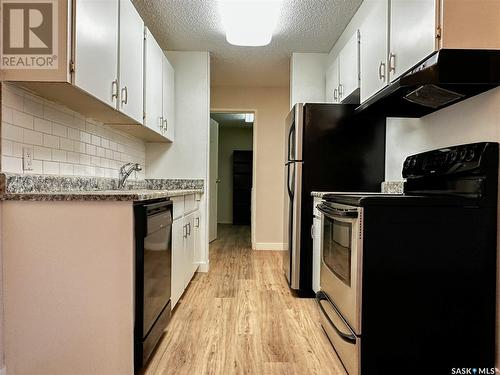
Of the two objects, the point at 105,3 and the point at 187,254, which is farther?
the point at 187,254

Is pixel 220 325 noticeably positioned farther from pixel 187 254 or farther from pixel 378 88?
pixel 378 88

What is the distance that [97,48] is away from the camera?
179cm

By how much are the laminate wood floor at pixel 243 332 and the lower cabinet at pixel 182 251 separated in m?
0.16

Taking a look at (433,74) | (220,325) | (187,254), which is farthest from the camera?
(187,254)

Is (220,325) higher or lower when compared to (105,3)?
lower

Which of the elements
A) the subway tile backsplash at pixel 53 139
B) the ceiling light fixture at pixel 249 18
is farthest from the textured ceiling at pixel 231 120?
the subway tile backsplash at pixel 53 139

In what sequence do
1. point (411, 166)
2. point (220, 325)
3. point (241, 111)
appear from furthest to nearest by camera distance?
point (241, 111)
point (220, 325)
point (411, 166)

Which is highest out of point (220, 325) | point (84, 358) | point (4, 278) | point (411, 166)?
point (411, 166)

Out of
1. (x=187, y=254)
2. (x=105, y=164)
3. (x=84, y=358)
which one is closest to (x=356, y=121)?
(x=187, y=254)

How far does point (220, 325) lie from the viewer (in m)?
2.29

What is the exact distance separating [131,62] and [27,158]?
3.22 feet

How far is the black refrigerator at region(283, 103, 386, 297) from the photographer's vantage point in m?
2.79

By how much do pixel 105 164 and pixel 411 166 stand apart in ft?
7.32

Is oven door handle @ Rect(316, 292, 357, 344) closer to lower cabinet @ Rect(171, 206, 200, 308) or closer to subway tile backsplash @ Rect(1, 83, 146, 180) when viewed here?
lower cabinet @ Rect(171, 206, 200, 308)
